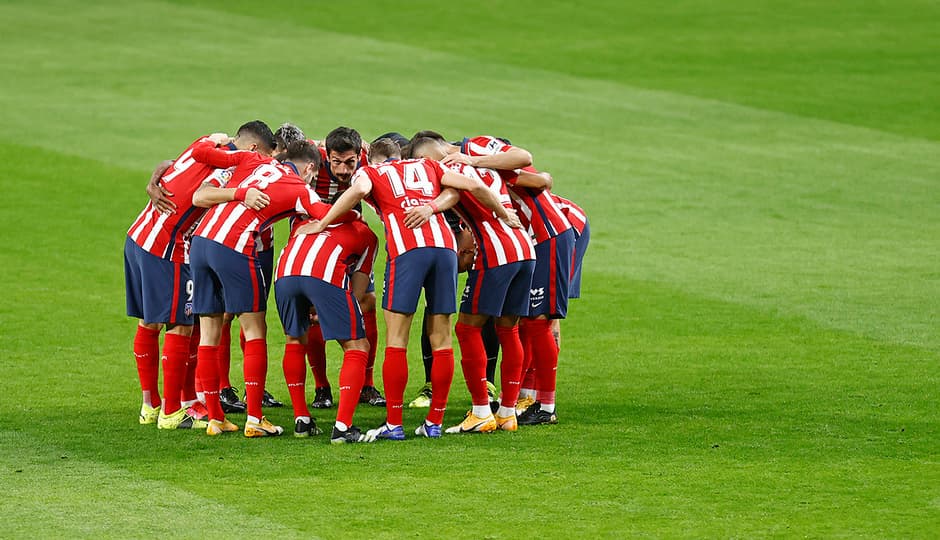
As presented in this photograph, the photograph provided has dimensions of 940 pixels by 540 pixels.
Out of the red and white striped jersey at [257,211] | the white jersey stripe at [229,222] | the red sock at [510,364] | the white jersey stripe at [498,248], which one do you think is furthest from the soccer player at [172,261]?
the red sock at [510,364]

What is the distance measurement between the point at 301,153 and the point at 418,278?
1.27 metres

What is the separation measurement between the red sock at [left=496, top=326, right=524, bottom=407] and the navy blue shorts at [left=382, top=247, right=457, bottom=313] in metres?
0.64

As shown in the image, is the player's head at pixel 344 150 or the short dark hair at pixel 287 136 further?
the short dark hair at pixel 287 136

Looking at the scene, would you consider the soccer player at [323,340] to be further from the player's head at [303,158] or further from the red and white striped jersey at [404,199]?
the red and white striped jersey at [404,199]

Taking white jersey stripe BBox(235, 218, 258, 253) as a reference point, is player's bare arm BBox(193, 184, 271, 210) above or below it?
above

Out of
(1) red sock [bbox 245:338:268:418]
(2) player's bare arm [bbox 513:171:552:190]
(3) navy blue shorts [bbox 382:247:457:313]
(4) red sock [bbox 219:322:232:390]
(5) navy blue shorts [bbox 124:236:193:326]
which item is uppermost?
(2) player's bare arm [bbox 513:171:552:190]

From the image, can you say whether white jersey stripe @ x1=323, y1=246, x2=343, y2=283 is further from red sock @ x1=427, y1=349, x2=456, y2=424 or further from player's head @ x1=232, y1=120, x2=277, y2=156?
player's head @ x1=232, y1=120, x2=277, y2=156

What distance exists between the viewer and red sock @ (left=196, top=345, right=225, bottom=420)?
8531 mm

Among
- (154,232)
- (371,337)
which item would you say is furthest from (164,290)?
(371,337)

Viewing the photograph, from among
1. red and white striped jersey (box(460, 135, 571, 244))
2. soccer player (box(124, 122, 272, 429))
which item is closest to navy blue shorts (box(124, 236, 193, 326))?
soccer player (box(124, 122, 272, 429))

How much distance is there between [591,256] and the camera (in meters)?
15.1

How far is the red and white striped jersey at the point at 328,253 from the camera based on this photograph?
8.27 m

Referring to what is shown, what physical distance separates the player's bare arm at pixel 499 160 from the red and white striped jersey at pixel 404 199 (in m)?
0.36

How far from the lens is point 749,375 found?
33.5ft
